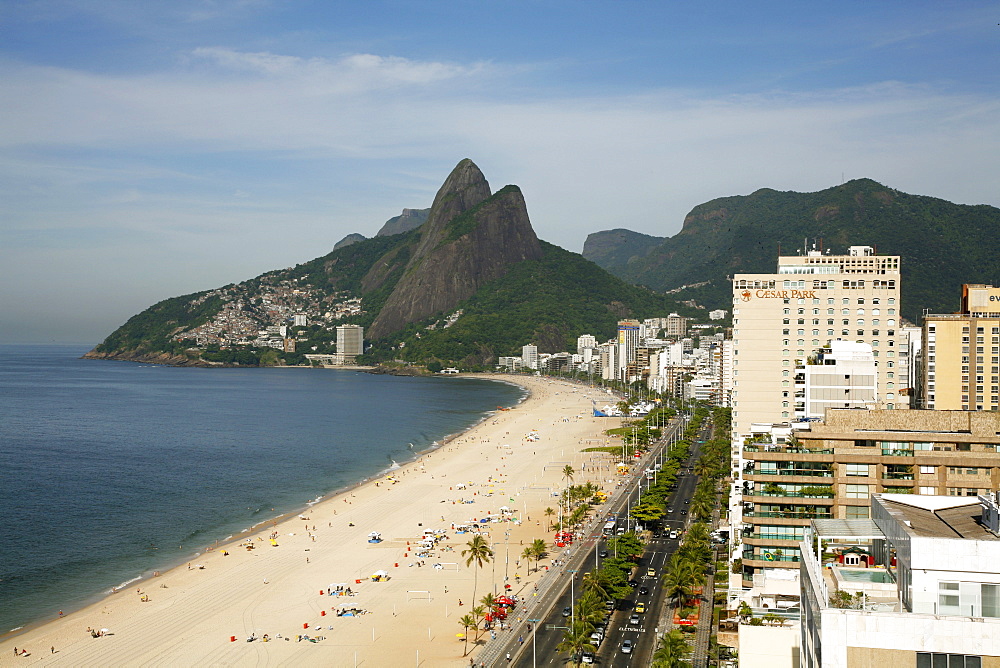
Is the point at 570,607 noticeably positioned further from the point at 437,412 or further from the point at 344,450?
the point at 437,412

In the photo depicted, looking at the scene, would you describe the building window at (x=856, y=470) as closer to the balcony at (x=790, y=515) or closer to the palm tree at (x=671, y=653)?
the balcony at (x=790, y=515)

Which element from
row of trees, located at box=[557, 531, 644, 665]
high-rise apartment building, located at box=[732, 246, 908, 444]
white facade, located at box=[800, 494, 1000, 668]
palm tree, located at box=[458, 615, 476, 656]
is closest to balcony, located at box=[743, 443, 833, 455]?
row of trees, located at box=[557, 531, 644, 665]

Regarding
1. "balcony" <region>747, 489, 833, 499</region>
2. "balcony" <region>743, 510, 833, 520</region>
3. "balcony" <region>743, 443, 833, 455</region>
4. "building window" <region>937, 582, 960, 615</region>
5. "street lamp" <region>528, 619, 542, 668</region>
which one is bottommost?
"street lamp" <region>528, 619, 542, 668</region>

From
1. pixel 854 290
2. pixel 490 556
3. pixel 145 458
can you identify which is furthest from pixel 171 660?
pixel 145 458

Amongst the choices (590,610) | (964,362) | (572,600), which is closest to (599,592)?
(572,600)

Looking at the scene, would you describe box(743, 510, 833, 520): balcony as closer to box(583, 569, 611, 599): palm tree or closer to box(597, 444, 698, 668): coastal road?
box(597, 444, 698, 668): coastal road
